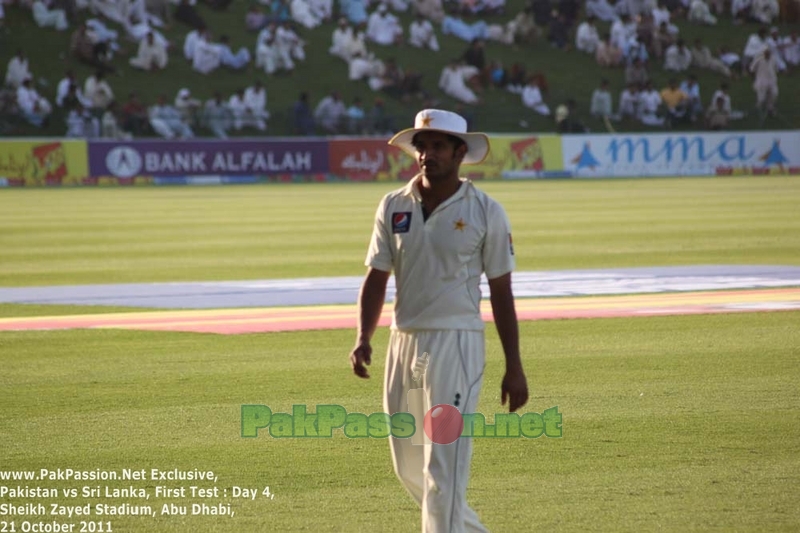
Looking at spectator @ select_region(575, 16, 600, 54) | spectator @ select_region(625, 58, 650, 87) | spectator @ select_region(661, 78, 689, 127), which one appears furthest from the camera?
spectator @ select_region(575, 16, 600, 54)

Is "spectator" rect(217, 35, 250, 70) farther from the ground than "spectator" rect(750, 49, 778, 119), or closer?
farther from the ground

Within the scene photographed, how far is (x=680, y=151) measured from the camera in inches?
1606

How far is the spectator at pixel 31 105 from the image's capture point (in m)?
35.5

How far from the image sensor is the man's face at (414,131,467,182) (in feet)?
16.7

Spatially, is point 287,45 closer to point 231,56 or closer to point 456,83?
point 231,56

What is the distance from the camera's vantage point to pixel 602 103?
1613 inches

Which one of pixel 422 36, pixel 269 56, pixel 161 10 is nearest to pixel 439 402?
pixel 269 56

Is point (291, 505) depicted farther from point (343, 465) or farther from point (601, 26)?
point (601, 26)

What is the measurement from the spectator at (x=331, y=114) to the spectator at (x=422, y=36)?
5.90m

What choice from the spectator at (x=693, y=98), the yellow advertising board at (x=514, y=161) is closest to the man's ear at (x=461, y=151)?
the yellow advertising board at (x=514, y=161)

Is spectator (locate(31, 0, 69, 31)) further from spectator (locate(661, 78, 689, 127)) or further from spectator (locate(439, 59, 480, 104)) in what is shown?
spectator (locate(661, 78, 689, 127))

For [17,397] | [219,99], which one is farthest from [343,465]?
[219,99]

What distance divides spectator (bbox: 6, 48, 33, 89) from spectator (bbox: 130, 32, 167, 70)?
3.46 meters

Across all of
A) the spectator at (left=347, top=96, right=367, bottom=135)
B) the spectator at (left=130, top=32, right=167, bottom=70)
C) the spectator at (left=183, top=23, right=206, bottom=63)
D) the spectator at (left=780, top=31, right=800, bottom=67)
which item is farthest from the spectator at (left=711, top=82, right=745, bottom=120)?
A: the spectator at (left=130, top=32, right=167, bottom=70)
